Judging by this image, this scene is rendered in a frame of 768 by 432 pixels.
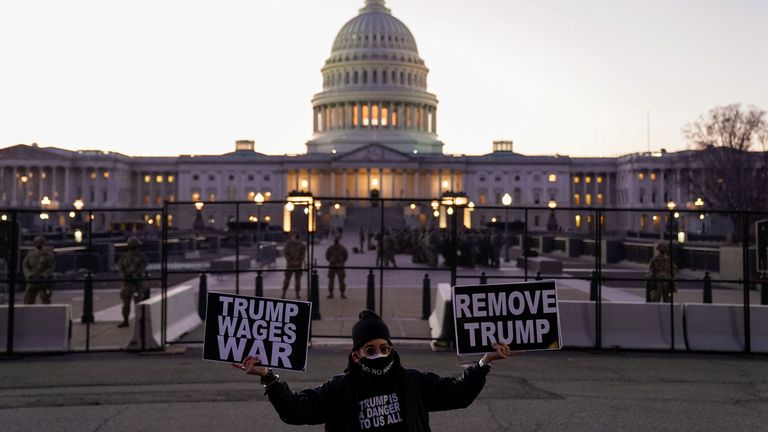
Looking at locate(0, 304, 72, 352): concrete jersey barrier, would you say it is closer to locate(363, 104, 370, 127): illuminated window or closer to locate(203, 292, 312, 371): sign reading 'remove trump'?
locate(203, 292, 312, 371): sign reading 'remove trump'

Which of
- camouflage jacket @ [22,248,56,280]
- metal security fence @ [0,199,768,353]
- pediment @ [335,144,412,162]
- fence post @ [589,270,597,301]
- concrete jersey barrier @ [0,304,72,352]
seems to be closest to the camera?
concrete jersey barrier @ [0,304,72,352]

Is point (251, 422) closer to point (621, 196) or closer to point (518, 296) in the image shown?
point (518, 296)

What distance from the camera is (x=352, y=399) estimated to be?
5492mm

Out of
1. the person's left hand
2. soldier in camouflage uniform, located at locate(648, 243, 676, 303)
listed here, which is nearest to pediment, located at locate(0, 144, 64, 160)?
soldier in camouflage uniform, located at locate(648, 243, 676, 303)

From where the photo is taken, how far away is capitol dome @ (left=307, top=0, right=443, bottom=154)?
160 m

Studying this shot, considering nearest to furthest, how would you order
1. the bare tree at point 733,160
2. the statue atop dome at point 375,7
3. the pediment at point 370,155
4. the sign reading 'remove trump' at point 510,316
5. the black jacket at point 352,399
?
the black jacket at point 352,399
the sign reading 'remove trump' at point 510,316
the bare tree at point 733,160
the pediment at point 370,155
the statue atop dome at point 375,7

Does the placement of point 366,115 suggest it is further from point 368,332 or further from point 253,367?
point 368,332

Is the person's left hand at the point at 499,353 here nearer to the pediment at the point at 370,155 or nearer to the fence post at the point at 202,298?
the fence post at the point at 202,298

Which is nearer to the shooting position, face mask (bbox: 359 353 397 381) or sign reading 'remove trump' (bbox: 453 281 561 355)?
face mask (bbox: 359 353 397 381)

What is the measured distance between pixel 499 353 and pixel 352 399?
4.41ft

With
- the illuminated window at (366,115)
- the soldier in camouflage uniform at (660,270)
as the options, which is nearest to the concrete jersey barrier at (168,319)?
the soldier in camouflage uniform at (660,270)

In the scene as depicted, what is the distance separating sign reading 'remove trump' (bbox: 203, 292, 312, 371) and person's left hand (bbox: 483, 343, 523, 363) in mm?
1491

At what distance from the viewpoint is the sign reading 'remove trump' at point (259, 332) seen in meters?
6.69

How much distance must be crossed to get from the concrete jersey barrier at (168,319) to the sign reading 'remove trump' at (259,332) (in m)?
10.5
